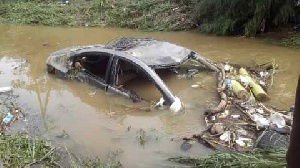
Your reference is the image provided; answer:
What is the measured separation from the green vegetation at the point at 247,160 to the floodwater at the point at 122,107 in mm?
740

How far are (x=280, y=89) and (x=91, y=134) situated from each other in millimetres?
4170

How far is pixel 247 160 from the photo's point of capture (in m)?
4.59

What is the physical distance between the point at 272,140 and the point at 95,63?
4.21m

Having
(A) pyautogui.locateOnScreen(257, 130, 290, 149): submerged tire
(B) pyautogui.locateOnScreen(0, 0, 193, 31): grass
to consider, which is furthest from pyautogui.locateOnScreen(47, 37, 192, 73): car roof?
(B) pyautogui.locateOnScreen(0, 0, 193, 31): grass

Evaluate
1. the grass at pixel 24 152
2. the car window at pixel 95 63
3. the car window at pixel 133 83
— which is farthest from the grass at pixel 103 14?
the grass at pixel 24 152

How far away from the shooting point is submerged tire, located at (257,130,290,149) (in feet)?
17.1

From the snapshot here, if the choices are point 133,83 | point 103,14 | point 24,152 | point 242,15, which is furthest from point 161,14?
point 24,152

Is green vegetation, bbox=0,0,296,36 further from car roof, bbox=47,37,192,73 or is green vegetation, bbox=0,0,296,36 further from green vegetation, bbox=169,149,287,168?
green vegetation, bbox=169,149,287,168

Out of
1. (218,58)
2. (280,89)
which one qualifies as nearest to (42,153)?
(280,89)

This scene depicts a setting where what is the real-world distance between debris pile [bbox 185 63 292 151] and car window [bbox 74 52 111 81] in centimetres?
237

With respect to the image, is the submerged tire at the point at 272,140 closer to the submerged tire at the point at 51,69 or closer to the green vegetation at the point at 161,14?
the submerged tire at the point at 51,69

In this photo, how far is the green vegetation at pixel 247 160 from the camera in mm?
4431

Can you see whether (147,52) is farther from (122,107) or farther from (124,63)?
(122,107)

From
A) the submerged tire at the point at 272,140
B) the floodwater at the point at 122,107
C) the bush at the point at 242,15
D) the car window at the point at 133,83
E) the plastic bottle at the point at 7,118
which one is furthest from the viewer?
the bush at the point at 242,15
